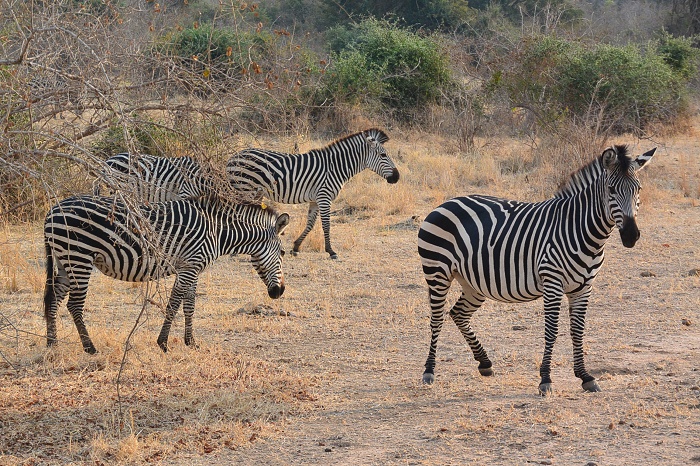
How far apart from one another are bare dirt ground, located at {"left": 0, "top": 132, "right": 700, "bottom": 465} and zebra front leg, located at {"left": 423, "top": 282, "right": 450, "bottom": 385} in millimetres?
116

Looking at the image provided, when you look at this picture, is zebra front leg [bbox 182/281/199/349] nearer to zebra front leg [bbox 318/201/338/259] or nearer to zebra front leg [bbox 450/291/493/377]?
zebra front leg [bbox 450/291/493/377]

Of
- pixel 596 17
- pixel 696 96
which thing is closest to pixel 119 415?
pixel 696 96

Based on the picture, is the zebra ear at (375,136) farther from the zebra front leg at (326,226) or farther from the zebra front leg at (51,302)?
the zebra front leg at (51,302)

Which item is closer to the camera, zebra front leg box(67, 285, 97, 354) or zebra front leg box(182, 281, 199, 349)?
zebra front leg box(67, 285, 97, 354)

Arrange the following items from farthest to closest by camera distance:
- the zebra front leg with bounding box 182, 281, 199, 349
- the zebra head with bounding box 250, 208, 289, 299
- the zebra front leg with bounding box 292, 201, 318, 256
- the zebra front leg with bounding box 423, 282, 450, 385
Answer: the zebra front leg with bounding box 292, 201, 318, 256 < the zebra head with bounding box 250, 208, 289, 299 < the zebra front leg with bounding box 182, 281, 199, 349 < the zebra front leg with bounding box 423, 282, 450, 385

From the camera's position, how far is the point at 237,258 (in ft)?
35.4

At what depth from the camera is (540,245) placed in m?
6.04

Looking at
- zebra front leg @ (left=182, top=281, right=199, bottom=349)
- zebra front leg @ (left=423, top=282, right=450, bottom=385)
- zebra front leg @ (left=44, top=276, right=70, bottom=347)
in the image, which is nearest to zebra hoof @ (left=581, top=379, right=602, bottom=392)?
zebra front leg @ (left=423, top=282, right=450, bottom=385)

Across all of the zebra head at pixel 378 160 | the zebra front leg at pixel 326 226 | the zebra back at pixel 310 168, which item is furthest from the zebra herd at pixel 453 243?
the zebra head at pixel 378 160

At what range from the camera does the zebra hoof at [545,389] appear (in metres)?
5.86

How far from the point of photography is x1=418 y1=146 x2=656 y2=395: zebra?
228 inches

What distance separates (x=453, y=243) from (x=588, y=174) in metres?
1.07

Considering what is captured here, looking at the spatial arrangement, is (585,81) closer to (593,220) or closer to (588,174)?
(588,174)

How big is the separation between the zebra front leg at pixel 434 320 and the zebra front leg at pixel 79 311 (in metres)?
2.72
